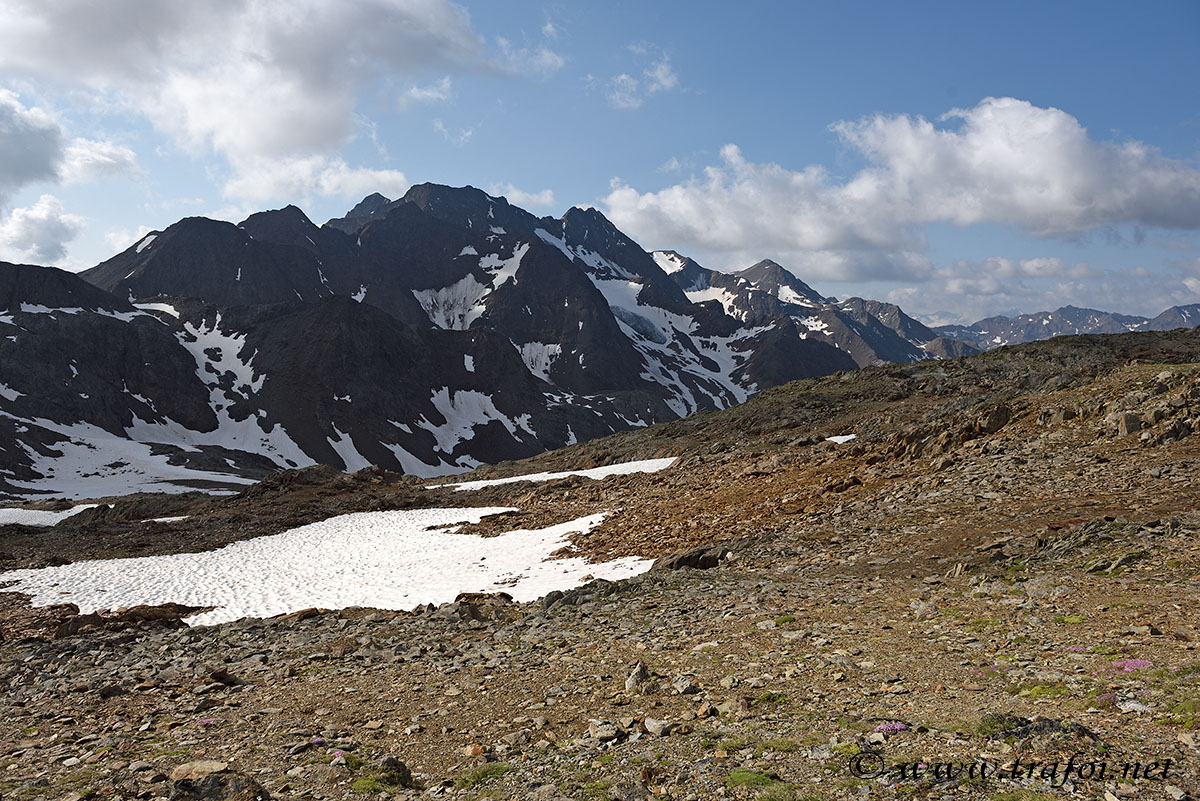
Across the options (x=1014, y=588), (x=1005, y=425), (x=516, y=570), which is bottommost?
(x=516, y=570)

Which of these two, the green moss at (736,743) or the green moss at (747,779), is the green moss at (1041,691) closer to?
the green moss at (736,743)

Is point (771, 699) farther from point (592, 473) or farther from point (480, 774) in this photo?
point (592, 473)

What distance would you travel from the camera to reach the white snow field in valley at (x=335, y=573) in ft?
78.3

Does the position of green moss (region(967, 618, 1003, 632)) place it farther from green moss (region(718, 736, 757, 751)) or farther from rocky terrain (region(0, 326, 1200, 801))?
green moss (region(718, 736, 757, 751))

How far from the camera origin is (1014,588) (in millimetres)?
12891

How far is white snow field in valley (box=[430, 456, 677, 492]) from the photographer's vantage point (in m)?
52.6

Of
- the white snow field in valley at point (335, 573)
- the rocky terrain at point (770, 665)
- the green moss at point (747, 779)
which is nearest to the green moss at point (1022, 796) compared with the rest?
the rocky terrain at point (770, 665)

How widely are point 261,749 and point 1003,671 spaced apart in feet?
33.4

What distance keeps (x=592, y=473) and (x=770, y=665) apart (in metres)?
44.3

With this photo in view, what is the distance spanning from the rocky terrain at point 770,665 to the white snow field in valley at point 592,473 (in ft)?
83.8

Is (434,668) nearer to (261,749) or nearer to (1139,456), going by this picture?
(261,749)

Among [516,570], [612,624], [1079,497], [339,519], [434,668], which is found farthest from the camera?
[339,519]

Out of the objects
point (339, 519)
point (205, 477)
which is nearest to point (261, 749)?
point (339, 519)

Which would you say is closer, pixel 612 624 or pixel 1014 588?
pixel 1014 588
